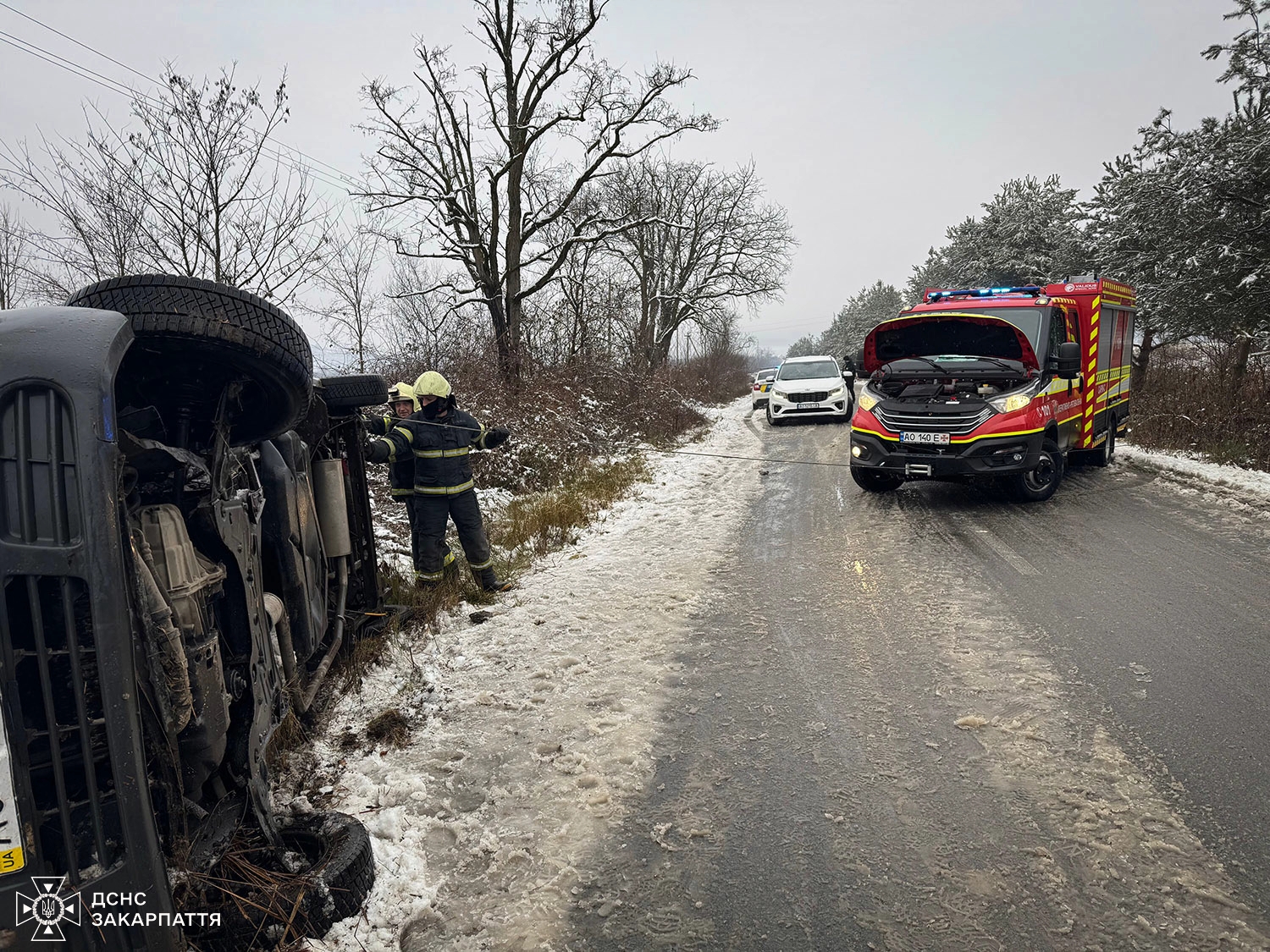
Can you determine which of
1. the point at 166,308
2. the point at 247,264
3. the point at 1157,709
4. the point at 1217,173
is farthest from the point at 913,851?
the point at 1217,173

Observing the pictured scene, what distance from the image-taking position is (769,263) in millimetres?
35531

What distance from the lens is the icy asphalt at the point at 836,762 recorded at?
228 centimetres

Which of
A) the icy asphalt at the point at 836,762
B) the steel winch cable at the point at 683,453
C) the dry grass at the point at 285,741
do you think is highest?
the steel winch cable at the point at 683,453

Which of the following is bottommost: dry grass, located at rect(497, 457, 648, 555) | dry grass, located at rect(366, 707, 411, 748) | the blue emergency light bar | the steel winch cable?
dry grass, located at rect(366, 707, 411, 748)

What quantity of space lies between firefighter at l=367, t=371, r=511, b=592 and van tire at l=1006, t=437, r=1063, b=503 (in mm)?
5461

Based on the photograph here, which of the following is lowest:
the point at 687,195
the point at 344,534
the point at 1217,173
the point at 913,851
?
the point at 913,851

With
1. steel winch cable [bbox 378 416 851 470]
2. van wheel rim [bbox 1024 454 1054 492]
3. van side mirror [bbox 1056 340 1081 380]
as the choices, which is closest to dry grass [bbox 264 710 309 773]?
steel winch cable [bbox 378 416 851 470]

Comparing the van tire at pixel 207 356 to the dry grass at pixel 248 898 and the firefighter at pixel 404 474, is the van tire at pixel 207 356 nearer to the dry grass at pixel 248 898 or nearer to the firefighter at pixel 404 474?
the dry grass at pixel 248 898

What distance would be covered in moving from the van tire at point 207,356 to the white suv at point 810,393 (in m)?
16.2

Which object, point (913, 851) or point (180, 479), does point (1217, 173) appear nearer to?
point (913, 851)

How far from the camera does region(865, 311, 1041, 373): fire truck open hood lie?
26.0 ft

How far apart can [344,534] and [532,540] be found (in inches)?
128

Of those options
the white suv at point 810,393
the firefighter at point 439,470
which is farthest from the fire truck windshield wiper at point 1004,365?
the white suv at point 810,393

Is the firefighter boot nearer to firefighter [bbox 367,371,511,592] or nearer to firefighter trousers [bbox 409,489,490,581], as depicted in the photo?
firefighter [bbox 367,371,511,592]
